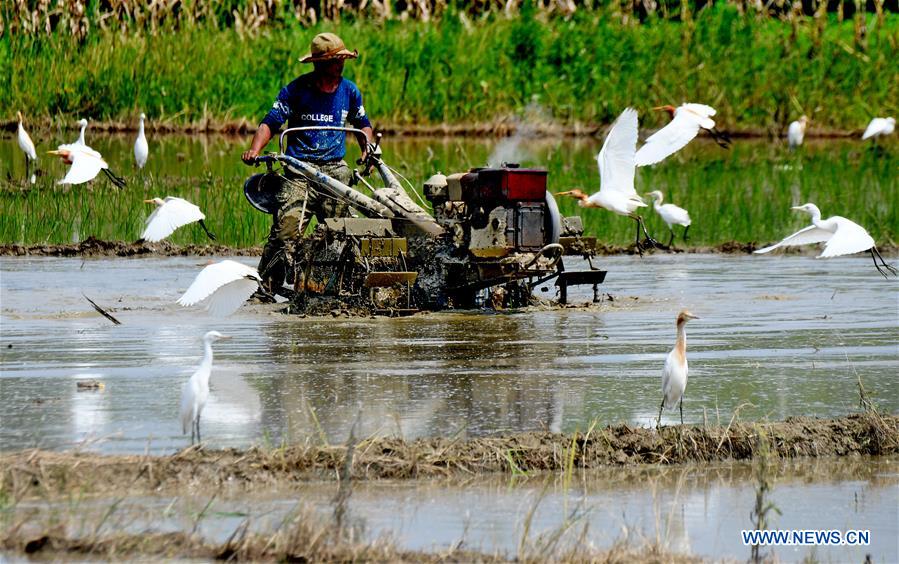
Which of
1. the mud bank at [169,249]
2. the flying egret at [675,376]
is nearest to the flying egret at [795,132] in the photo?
the mud bank at [169,249]

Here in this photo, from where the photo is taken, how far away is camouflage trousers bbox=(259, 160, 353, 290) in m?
13.1

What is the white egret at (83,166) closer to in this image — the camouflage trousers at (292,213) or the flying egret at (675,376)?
the camouflage trousers at (292,213)

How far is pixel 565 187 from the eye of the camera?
71.0 feet

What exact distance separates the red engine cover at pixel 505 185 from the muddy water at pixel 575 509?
4522mm

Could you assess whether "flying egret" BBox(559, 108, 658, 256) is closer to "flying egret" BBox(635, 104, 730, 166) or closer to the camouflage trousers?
"flying egret" BBox(635, 104, 730, 166)

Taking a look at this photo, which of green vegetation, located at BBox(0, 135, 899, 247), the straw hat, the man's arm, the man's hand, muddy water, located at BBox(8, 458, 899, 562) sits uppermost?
the straw hat

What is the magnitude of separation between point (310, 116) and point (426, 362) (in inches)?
139

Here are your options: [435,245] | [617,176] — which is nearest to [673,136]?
[617,176]

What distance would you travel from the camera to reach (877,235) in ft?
59.2

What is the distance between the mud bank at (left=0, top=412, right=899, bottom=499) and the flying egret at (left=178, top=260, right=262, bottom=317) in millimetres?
3128

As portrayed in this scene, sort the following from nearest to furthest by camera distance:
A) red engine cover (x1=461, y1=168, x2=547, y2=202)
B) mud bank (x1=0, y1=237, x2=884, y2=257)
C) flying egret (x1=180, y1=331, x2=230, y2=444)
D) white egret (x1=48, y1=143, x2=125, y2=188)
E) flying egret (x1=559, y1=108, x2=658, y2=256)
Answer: flying egret (x1=180, y1=331, x2=230, y2=444)
red engine cover (x1=461, y1=168, x2=547, y2=202)
flying egret (x1=559, y1=108, x2=658, y2=256)
mud bank (x1=0, y1=237, x2=884, y2=257)
white egret (x1=48, y1=143, x2=125, y2=188)

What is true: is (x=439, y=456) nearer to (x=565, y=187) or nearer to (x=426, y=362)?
(x=426, y=362)

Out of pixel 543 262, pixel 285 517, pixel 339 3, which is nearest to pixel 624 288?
pixel 543 262

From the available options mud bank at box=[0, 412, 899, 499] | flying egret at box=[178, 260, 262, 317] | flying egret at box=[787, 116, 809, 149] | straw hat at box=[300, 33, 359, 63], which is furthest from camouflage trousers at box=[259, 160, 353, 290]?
flying egret at box=[787, 116, 809, 149]
